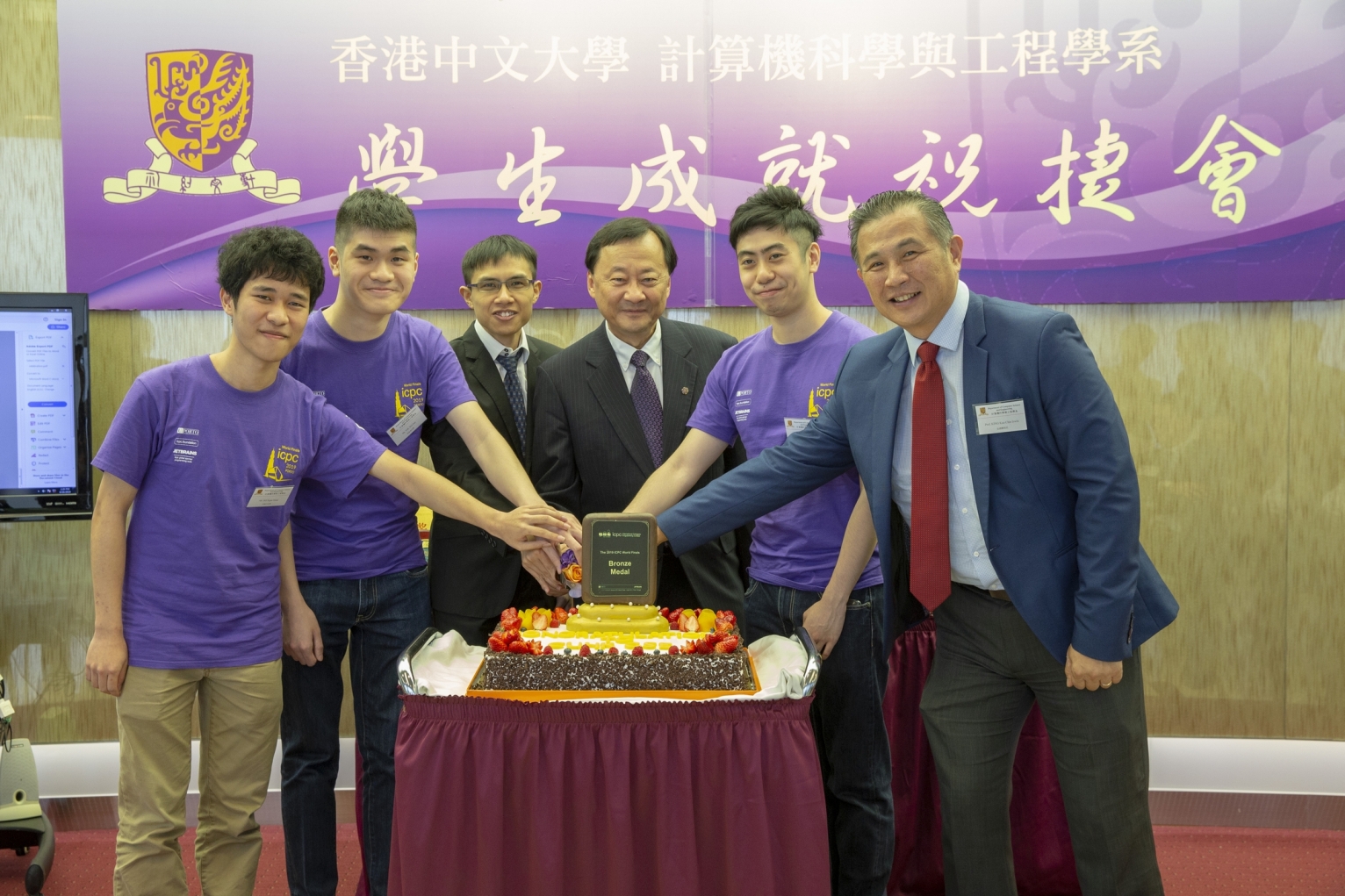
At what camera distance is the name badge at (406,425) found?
2484mm

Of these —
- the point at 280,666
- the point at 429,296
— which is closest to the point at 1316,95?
the point at 429,296

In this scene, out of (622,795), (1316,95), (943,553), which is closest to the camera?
(622,795)

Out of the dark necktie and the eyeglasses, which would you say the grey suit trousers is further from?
the eyeglasses

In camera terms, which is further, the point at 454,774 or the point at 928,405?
the point at 928,405

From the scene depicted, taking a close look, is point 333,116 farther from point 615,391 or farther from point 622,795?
point 622,795

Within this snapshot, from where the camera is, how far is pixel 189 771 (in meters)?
2.16

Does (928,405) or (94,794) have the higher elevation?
(928,405)

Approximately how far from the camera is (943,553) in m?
1.96

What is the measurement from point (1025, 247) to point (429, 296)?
6.91 ft

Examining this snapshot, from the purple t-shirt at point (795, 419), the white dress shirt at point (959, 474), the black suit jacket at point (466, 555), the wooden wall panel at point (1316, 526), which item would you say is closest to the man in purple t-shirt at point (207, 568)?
the black suit jacket at point (466, 555)

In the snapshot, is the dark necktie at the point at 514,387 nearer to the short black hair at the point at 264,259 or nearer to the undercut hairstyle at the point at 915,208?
the short black hair at the point at 264,259

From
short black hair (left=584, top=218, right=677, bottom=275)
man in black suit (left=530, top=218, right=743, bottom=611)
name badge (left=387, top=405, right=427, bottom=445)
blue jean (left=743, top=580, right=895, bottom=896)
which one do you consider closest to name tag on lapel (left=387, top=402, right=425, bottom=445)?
name badge (left=387, top=405, right=427, bottom=445)

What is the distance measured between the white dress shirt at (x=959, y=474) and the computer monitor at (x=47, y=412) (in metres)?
2.70

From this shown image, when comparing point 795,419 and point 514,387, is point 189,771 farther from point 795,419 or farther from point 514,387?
point 795,419
